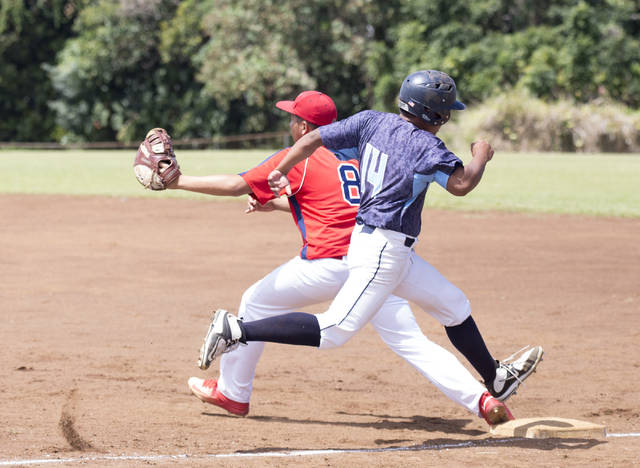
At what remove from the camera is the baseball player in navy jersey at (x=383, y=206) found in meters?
4.68

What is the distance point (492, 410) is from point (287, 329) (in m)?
1.24

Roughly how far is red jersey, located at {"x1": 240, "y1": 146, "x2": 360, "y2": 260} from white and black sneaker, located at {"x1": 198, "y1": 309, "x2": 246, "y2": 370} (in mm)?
642

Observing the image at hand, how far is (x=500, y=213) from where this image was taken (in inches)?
663

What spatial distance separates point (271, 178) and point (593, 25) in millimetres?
40198

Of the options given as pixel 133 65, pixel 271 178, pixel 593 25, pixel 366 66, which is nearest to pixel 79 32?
pixel 133 65

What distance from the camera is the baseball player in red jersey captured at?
205 inches

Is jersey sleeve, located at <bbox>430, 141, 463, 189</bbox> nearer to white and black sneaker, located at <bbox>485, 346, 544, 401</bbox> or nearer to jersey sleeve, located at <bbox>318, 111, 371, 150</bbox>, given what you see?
jersey sleeve, located at <bbox>318, 111, 371, 150</bbox>

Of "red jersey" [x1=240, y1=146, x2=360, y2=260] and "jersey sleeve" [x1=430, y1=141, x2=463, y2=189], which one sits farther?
"red jersey" [x1=240, y1=146, x2=360, y2=260]

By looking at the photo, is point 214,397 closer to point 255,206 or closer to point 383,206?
point 255,206

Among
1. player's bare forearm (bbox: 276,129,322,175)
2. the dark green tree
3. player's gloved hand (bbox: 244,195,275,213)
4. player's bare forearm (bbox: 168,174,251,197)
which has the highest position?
player's bare forearm (bbox: 276,129,322,175)

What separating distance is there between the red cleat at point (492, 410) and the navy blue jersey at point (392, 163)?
3.58ft

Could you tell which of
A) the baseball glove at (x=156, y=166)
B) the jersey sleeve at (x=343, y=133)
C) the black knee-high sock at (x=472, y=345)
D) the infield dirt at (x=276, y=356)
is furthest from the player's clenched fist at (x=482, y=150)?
the baseball glove at (x=156, y=166)

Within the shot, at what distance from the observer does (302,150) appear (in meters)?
4.83

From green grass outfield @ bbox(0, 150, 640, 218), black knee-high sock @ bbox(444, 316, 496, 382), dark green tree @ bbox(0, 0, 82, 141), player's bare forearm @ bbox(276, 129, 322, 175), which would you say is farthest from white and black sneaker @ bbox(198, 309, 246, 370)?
dark green tree @ bbox(0, 0, 82, 141)
